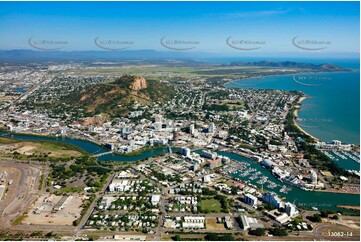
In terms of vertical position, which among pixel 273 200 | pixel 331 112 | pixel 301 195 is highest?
pixel 331 112

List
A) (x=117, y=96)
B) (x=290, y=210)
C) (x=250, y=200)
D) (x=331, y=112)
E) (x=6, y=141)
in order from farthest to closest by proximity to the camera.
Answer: (x=117, y=96)
(x=331, y=112)
(x=6, y=141)
(x=250, y=200)
(x=290, y=210)

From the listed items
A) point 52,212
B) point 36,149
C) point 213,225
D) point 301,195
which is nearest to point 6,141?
point 36,149

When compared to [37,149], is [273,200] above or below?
above

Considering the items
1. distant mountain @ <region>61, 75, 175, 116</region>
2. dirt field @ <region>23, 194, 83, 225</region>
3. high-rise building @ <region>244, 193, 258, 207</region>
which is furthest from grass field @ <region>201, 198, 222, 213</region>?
distant mountain @ <region>61, 75, 175, 116</region>

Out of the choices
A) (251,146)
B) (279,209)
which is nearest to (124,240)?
(279,209)

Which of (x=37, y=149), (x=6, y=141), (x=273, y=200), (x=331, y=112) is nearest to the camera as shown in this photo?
(x=273, y=200)

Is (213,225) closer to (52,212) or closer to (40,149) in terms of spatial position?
(52,212)

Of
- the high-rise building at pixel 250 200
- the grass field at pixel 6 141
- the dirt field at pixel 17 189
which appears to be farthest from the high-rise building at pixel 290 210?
the grass field at pixel 6 141
